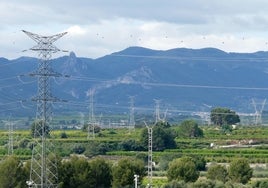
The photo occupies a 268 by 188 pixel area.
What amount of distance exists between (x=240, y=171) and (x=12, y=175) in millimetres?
13464

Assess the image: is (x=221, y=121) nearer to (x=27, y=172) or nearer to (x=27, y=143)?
(x=27, y=143)

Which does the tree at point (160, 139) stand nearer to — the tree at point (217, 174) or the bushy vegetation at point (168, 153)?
the bushy vegetation at point (168, 153)

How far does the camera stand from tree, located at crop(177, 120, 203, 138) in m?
86.9

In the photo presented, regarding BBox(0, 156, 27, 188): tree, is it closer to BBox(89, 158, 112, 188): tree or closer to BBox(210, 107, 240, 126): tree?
BBox(89, 158, 112, 188): tree

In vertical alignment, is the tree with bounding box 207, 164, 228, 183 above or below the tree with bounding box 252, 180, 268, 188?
above

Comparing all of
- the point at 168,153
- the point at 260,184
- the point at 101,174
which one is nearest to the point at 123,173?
the point at 101,174

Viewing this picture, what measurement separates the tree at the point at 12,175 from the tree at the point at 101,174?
4.04 metres

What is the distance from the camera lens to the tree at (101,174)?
47.2 m

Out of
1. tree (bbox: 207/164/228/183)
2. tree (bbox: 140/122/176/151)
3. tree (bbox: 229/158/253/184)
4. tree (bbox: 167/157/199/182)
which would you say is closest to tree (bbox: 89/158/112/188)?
tree (bbox: 167/157/199/182)

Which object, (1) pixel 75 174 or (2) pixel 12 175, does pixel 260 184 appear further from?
(2) pixel 12 175

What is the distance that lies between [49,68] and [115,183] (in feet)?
41.8

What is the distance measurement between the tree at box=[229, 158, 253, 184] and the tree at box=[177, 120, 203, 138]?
3666cm

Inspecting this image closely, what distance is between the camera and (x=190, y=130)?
87.4 meters

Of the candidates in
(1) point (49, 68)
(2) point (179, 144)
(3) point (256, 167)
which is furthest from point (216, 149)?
(1) point (49, 68)
